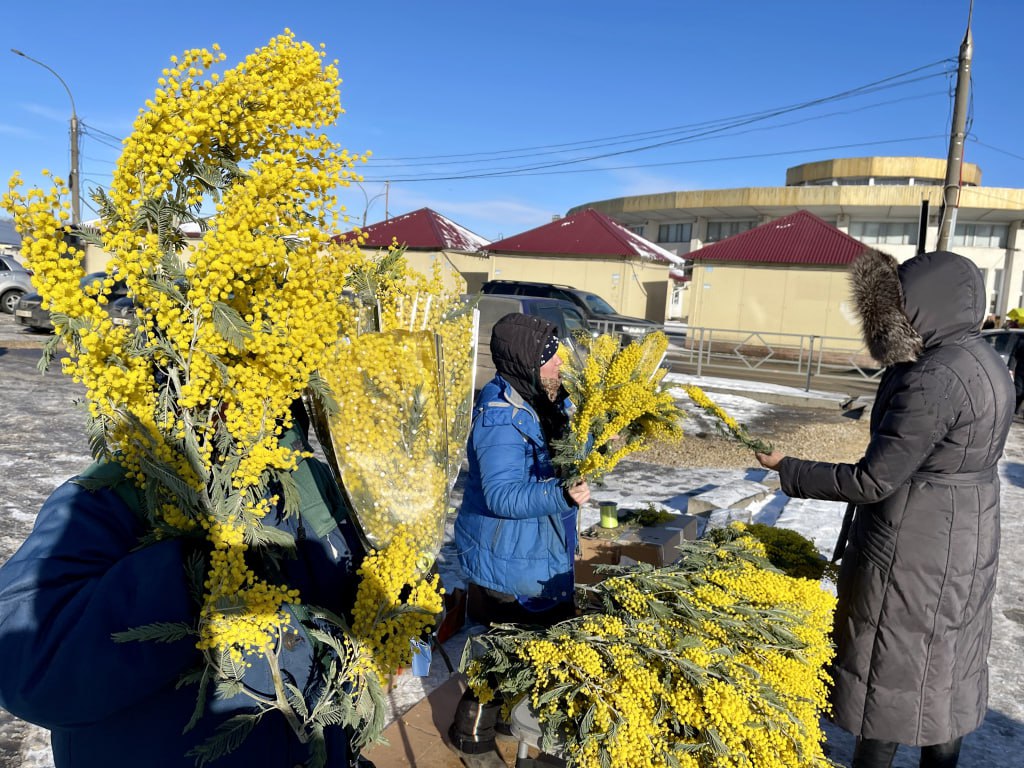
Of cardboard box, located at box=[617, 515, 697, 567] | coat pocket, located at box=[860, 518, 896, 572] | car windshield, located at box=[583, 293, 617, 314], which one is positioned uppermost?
car windshield, located at box=[583, 293, 617, 314]

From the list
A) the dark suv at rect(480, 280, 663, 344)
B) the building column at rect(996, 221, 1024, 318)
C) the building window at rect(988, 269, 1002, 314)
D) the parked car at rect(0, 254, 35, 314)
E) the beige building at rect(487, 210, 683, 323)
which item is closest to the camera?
the dark suv at rect(480, 280, 663, 344)

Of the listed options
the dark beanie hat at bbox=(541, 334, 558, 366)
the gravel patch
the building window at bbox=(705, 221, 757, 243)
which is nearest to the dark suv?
the gravel patch

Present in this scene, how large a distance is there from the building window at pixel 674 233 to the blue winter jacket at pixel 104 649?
43722 mm

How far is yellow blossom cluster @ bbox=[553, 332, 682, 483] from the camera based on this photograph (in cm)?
220

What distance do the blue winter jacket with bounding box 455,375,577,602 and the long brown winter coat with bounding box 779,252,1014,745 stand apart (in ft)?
3.23

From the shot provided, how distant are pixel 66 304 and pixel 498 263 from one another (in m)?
23.7

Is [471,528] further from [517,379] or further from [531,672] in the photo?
[531,672]

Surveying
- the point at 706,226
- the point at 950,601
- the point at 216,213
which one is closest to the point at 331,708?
the point at 216,213

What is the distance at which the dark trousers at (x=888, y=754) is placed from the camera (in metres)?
2.35

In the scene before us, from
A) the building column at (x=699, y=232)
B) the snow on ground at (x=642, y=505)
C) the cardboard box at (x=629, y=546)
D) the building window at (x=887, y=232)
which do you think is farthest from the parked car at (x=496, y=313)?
the building column at (x=699, y=232)

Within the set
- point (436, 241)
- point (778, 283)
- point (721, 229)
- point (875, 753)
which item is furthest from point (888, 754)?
point (721, 229)

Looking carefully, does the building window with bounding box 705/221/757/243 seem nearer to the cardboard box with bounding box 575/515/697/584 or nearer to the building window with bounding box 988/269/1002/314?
the building window with bounding box 988/269/1002/314

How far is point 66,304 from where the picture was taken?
105 centimetres

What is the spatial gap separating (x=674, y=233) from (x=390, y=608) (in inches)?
1795
